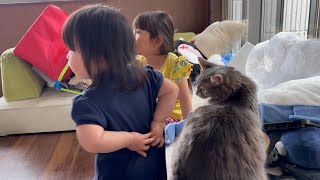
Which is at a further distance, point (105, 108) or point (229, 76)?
point (229, 76)

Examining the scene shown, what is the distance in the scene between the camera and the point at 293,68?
54.2 inches

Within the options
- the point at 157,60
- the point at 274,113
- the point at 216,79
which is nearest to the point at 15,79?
the point at 157,60

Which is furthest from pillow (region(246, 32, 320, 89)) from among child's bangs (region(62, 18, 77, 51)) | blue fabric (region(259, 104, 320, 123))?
child's bangs (region(62, 18, 77, 51))

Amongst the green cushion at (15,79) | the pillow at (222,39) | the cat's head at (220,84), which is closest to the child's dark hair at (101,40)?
the cat's head at (220,84)

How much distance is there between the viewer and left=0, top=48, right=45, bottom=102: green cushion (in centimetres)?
230

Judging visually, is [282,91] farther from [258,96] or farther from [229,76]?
[229,76]

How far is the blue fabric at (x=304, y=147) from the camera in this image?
3.00 ft

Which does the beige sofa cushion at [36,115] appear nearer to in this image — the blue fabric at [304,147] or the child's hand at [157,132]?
the child's hand at [157,132]

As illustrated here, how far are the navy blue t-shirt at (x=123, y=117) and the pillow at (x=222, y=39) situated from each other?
1.76 m

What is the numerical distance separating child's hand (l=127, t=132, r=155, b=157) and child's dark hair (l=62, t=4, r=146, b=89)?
0.14 m

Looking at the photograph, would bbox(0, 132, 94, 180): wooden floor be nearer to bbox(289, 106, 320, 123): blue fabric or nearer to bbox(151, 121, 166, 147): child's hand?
bbox(151, 121, 166, 147): child's hand

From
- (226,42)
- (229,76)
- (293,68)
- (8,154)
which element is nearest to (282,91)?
(229,76)

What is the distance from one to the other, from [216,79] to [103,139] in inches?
19.1

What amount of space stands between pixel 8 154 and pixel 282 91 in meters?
1.79
